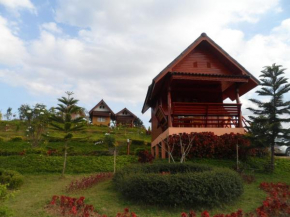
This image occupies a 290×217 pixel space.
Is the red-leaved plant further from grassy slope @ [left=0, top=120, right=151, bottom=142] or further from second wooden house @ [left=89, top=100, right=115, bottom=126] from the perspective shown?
second wooden house @ [left=89, top=100, right=115, bottom=126]

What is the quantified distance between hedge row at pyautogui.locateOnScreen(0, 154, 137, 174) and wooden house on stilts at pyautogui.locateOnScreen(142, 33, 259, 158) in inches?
106

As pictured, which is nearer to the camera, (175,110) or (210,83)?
(175,110)

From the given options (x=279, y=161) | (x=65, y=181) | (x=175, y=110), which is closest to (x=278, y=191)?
(x=279, y=161)

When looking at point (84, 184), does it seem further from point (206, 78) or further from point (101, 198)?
point (206, 78)

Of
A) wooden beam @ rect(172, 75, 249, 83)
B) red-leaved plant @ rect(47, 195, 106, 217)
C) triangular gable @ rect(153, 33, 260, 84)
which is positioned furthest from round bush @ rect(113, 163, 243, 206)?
triangular gable @ rect(153, 33, 260, 84)

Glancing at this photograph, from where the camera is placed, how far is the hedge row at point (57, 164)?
39.0 ft

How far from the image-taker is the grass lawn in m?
6.23

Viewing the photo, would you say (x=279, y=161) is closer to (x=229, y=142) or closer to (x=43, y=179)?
(x=229, y=142)

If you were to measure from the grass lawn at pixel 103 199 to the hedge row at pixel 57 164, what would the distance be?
1.36m

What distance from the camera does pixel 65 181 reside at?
1022cm

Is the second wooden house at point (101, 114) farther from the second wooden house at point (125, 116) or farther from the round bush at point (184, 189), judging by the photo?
the round bush at point (184, 189)

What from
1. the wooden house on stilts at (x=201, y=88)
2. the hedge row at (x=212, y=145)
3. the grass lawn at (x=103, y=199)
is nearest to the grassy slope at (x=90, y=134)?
the wooden house on stilts at (x=201, y=88)

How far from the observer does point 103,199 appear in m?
7.20

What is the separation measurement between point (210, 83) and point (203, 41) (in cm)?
245
